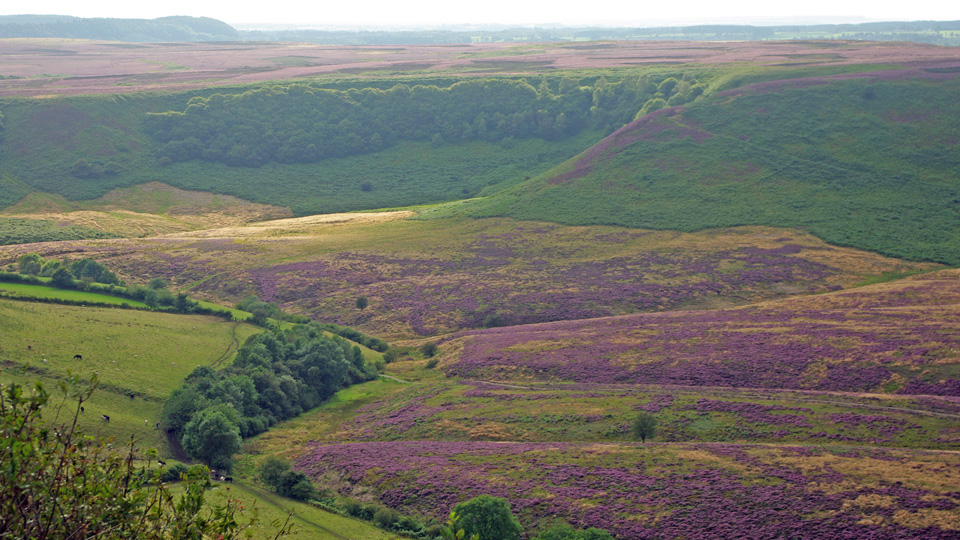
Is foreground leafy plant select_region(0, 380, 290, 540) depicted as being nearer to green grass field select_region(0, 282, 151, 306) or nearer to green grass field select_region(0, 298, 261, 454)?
green grass field select_region(0, 298, 261, 454)

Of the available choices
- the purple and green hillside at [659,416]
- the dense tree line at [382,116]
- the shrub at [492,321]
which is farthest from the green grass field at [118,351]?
the dense tree line at [382,116]

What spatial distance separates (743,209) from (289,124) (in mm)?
91644

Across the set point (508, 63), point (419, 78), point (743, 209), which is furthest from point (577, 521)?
point (508, 63)

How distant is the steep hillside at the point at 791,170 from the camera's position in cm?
Answer: 9469

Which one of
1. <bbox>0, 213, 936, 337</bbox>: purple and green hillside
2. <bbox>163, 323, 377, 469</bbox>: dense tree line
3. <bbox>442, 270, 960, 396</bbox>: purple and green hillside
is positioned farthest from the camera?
<bbox>0, 213, 936, 337</bbox>: purple and green hillside

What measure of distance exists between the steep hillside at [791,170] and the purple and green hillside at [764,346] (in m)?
24.0

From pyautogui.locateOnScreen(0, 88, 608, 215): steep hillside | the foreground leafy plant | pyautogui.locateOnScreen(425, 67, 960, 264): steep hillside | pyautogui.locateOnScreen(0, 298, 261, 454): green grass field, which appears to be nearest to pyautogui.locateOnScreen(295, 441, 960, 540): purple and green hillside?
pyautogui.locateOnScreen(0, 298, 261, 454): green grass field

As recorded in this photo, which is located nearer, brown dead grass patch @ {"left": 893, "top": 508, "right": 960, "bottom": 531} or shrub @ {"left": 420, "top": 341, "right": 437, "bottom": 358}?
brown dead grass patch @ {"left": 893, "top": 508, "right": 960, "bottom": 531}

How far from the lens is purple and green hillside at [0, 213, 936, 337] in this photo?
76500mm

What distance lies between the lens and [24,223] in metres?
103

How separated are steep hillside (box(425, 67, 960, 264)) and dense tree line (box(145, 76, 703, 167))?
20.7 metres

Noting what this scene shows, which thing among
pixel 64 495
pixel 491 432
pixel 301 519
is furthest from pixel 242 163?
pixel 64 495

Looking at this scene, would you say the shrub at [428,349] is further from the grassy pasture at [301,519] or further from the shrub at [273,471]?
the grassy pasture at [301,519]

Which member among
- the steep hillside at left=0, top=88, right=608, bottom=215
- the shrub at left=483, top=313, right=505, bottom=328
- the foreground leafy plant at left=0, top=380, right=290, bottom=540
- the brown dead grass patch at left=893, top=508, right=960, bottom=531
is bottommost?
the shrub at left=483, top=313, right=505, bottom=328
